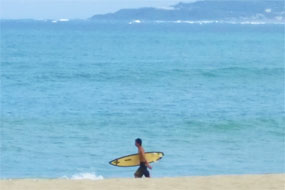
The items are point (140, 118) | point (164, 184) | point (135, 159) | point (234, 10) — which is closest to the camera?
point (164, 184)

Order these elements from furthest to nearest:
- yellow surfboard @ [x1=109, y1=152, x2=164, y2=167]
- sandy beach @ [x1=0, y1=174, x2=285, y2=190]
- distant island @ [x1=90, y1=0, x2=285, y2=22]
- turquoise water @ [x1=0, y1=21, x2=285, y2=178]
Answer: distant island @ [x1=90, y1=0, x2=285, y2=22] < turquoise water @ [x1=0, y1=21, x2=285, y2=178] < yellow surfboard @ [x1=109, y1=152, x2=164, y2=167] < sandy beach @ [x1=0, y1=174, x2=285, y2=190]

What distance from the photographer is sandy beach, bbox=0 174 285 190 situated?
364 inches

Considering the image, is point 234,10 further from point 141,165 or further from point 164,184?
point 164,184

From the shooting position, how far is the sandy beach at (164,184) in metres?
9.24

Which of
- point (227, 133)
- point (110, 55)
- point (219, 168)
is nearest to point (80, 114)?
point (227, 133)

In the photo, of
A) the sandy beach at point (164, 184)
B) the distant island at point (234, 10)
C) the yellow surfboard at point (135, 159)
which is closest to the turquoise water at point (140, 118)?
the yellow surfboard at point (135, 159)

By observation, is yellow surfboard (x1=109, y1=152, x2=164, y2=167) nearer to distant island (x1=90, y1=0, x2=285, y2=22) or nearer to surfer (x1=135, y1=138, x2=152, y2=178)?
surfer (x1=135, y1=138, x2=152, y2=178)

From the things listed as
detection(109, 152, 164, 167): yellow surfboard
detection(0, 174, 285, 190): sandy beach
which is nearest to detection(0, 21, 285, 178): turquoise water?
detection(109, 152, 164, 167): yellow surfboard

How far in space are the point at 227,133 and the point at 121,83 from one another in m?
15.1

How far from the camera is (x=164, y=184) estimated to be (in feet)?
31.0

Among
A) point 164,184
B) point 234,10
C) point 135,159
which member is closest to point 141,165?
point 135,159

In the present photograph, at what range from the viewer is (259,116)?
22531mm

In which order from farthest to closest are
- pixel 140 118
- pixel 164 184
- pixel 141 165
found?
pixel 140 118 < pixel 141 165 < pixel 164 184

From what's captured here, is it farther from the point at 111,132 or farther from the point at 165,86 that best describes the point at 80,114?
the point at 165,86
